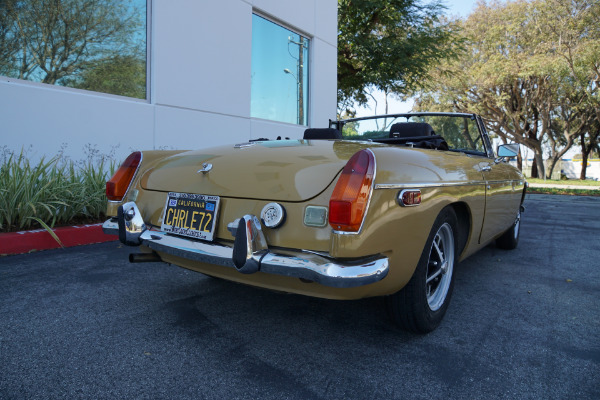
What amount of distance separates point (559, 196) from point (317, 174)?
12844 mm

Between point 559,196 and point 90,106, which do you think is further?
point 559,196

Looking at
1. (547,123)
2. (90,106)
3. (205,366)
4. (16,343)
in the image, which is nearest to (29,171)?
(90,106)

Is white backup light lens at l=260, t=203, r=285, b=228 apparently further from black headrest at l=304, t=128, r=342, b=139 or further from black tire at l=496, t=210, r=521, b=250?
black tire at l=496, t=210, r=521, b=250

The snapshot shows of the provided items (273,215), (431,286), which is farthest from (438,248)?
(273,215)

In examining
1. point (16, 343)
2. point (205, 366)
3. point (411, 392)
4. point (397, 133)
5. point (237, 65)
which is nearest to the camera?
point (411, 392)

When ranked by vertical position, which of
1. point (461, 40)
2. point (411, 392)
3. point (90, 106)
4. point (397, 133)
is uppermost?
point (461, 40)

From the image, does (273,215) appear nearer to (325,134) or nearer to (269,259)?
(269,259)

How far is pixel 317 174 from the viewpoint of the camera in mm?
1979

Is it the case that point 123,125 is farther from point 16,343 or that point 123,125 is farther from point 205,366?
point 205,366

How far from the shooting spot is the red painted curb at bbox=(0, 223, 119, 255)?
371 cm

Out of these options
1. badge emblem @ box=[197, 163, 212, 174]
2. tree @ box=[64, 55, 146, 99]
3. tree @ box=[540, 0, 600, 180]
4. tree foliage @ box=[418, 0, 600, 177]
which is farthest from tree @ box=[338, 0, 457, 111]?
badge emblem @ box=[197, 163, 212, 174]

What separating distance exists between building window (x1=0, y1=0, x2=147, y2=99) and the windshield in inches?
149

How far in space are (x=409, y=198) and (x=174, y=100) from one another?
5317 millimetres

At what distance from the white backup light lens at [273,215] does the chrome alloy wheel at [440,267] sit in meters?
0.97
